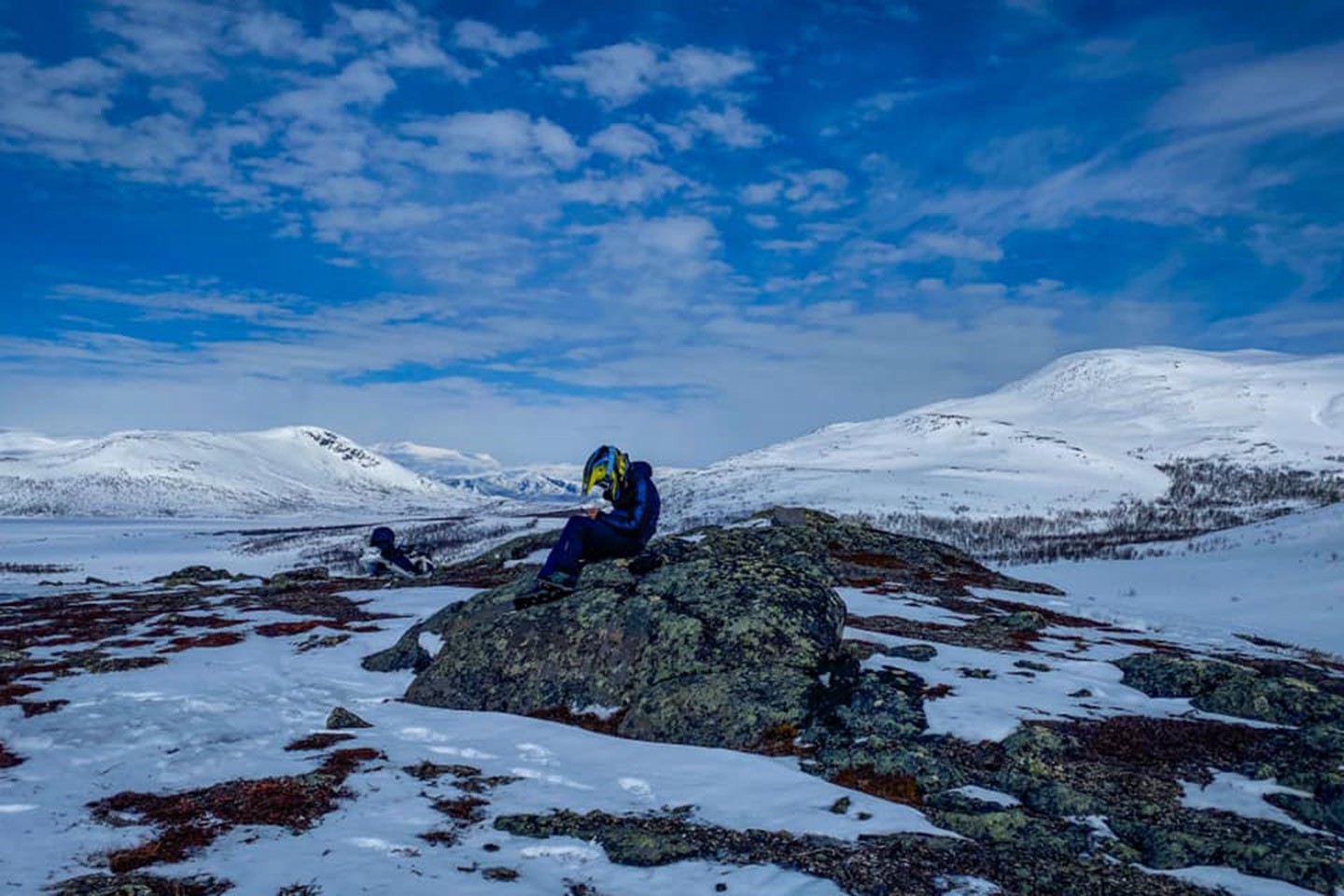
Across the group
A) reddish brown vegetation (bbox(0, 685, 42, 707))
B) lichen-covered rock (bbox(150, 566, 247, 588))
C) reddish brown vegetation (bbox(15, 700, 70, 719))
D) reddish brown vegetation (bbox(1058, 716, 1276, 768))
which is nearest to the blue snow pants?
reddish brown vegetation (bbox(15, 700, 70, 719))

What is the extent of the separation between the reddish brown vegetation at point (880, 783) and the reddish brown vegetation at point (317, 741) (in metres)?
7.84

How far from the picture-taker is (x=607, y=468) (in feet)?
51.6

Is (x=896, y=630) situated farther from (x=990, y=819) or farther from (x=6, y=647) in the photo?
(x=6, y=647)

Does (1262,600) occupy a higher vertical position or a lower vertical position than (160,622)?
lower

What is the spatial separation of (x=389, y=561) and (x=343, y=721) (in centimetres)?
2797

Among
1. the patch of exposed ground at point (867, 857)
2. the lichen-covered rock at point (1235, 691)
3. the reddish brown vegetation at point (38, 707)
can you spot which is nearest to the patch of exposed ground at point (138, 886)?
the patch of exposed ground at point (867, 857)

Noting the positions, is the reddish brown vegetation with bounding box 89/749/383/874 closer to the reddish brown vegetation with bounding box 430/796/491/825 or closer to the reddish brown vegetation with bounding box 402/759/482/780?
the reddish brown vegetation with bounding box 402/759/482/780

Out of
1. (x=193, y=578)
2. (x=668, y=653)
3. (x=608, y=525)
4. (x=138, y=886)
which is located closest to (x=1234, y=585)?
(x=608, y=525)

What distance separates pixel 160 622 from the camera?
24.1m

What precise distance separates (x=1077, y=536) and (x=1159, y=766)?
157 metres

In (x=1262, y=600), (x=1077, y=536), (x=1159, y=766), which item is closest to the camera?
(x=1159, y=766)

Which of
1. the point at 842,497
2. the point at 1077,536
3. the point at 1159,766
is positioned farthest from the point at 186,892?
the point at 842,497

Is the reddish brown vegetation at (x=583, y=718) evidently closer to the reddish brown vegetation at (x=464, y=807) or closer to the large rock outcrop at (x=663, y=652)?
the large rock outcrop at (x=663, y=652)

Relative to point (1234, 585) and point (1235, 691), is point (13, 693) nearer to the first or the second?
point (1235, 691)
